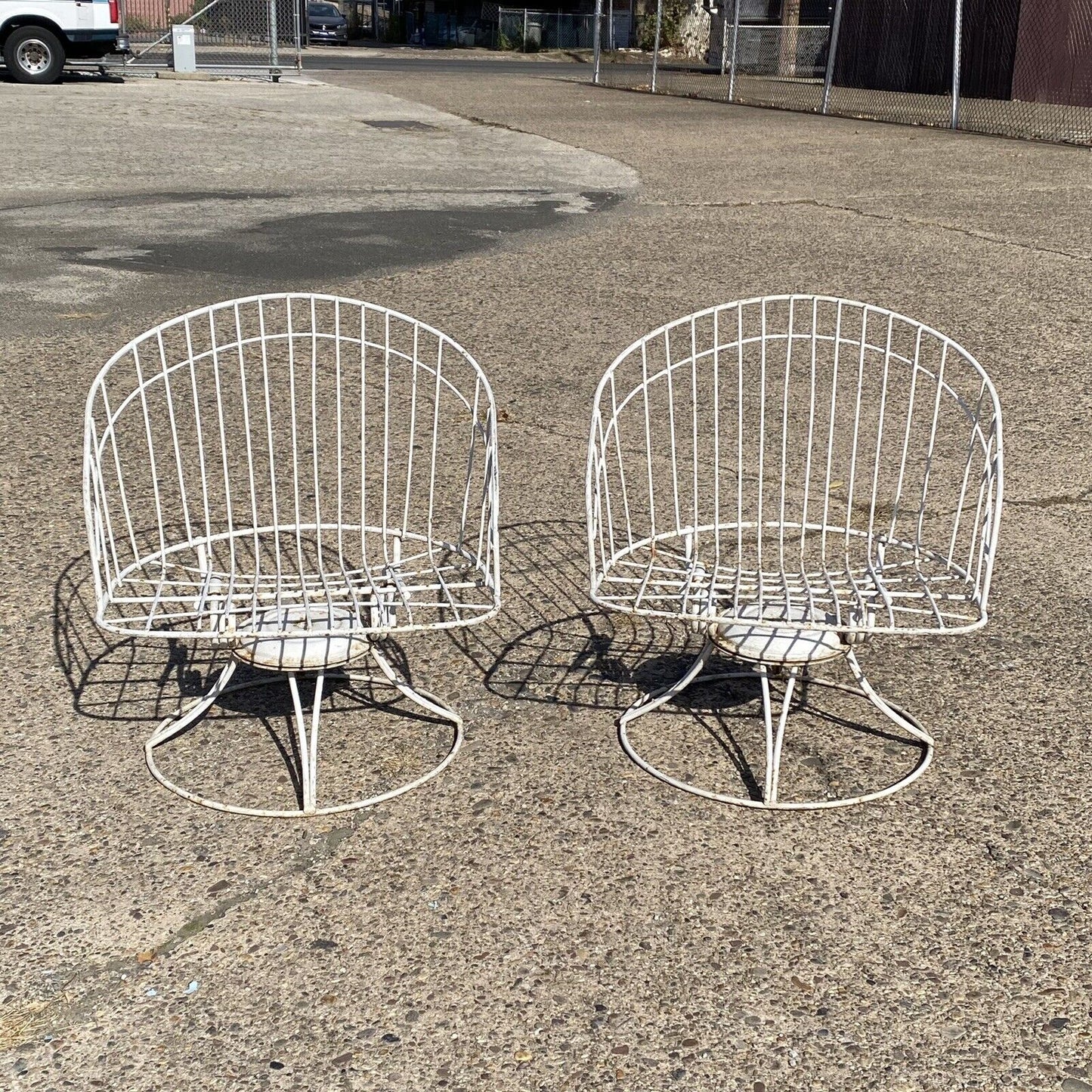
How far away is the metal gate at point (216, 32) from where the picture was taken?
2708 cm

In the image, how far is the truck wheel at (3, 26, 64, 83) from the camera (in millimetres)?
22125

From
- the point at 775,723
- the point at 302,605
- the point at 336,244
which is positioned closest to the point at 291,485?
the point at 302,605

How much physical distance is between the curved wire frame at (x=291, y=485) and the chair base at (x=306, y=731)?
0.58ft

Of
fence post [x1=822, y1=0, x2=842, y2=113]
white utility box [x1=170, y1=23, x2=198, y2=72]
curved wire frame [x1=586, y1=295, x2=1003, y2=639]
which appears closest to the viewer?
curved wire frame [x1=586, y1=295, x2=1003, y2=639]

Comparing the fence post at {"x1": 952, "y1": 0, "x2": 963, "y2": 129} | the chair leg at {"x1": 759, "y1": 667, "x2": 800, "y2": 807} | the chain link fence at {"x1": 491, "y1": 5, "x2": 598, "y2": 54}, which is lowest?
the chair leg at {"x1": 759, "y1": 667, "x2": 800, "y2": 807}

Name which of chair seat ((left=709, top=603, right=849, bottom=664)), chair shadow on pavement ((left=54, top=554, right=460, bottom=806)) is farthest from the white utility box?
chair seat ((left=709, top=603, right=849, bottom=664))

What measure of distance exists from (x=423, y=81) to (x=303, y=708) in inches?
1081

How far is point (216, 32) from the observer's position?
2811 centimetres

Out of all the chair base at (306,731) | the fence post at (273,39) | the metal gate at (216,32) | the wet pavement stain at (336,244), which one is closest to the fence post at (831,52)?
the wet pavement stain at (336,244)

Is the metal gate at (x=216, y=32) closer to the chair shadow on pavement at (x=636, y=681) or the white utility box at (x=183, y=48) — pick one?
the white utility box at (x=183, y=48)

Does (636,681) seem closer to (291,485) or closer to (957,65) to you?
(291,485)

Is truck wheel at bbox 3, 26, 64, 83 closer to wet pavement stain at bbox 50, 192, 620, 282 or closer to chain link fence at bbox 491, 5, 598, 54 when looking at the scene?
wet pavement stain at bbox 50, 192, 620, 282

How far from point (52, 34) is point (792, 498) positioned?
2061 cm

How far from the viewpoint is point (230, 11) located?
89.6 feet
